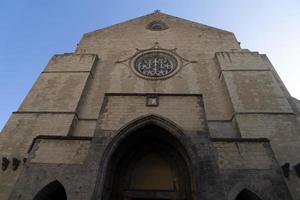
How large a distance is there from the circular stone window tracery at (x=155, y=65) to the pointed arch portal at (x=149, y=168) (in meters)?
4.09

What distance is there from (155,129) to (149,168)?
55.2 inches

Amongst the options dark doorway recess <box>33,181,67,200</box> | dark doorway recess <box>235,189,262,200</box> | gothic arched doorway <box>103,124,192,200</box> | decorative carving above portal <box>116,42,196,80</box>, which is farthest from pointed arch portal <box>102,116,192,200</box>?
decorative carving above portal <box>116,42,196,80</box>

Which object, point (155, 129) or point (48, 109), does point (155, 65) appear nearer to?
point (155, 129)

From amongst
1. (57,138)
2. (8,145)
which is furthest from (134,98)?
(8,145)

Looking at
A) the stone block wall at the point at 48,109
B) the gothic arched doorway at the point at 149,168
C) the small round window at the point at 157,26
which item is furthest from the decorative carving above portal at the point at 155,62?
the gothic arched doorway at the point at 149,168

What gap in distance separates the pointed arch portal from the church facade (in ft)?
0.11

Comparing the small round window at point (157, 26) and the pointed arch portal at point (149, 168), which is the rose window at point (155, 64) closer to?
the small round window at point (157, 26)

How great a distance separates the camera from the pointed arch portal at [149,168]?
22.7 ft

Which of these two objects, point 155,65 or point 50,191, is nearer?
point 50,191

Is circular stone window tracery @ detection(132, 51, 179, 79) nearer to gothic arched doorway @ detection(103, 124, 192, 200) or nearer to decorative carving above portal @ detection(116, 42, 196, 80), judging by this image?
decorative carving above portal @ detection(116, 42, 196, 80)

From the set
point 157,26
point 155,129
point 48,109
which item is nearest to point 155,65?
point 157,26

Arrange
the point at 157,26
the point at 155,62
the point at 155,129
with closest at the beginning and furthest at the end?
1. the point at 155,129
2. the point at 155,62
3. the point at 157,26

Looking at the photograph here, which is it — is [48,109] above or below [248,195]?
above

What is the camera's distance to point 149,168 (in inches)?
305
